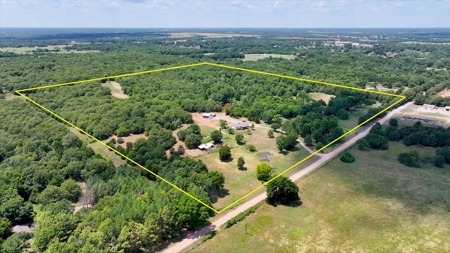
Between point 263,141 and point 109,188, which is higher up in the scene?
point 109,188

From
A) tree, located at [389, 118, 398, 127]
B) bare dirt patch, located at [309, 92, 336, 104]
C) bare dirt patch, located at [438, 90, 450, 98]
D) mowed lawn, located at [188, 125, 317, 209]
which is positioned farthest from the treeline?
bare dirt patch, located at [438, 90, 450, 98]

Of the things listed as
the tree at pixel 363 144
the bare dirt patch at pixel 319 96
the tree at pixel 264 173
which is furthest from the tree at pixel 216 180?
the bare dirt patch at pixel 319 96

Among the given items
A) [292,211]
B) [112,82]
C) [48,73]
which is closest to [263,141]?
[292,211]

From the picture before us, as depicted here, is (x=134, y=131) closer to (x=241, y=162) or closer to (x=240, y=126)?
(x=240, y=126)

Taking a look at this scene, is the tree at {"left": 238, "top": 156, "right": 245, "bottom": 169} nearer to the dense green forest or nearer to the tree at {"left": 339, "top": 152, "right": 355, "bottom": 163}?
the dense green forest

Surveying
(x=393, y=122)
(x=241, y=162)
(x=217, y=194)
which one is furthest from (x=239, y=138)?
(x=393, y=122)

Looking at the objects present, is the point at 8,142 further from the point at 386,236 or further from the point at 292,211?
the point at 386,236

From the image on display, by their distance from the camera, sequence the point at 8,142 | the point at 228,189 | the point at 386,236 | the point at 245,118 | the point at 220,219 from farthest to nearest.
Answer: the point at 245,118
the point at 8,142
the point at 228,189
the point at 220,219
the point at 386,236

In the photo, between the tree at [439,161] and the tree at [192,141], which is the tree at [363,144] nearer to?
the tree at [439,161]
